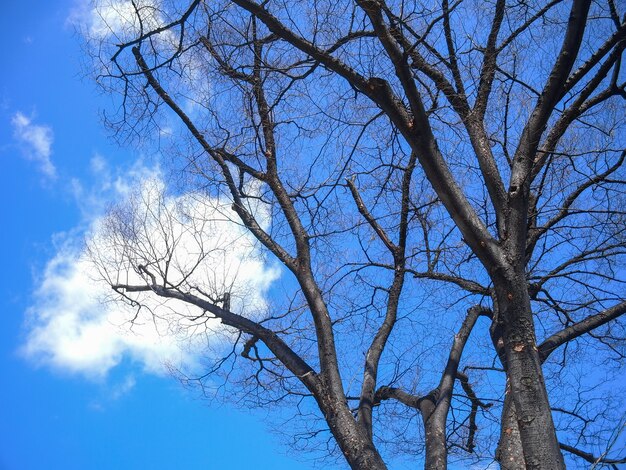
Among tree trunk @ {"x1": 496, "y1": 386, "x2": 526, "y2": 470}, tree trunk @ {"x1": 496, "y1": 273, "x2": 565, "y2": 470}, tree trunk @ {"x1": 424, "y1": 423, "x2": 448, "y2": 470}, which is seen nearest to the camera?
tree trunk @ {"x1": 496, "y1": 273, "x2": 565, "y2": 470}

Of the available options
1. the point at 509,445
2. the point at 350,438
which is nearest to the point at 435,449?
the point at 509,445

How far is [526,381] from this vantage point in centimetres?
343

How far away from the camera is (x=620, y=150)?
4.48 meters

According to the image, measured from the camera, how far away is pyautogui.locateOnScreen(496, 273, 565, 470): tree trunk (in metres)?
3.30

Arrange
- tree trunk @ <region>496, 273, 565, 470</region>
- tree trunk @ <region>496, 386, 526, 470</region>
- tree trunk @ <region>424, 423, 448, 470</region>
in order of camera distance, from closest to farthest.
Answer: tree trunk @ <region>496, 273, 565, 470</region>, tree trunk @ <region>496, 386, 526, 470</region>, tree trunk @ <region>424, 423, 448, 470</region>

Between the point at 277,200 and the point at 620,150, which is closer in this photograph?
the point at 620,150

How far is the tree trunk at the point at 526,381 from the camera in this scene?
3.30 meters

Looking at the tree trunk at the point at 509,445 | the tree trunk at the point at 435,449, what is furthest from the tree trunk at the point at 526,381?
the tree trunk at the point at 435,449

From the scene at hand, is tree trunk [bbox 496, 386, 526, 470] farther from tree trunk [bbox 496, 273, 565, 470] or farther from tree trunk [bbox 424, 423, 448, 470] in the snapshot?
tree trunk [bbox 496, 273, 565, 470]

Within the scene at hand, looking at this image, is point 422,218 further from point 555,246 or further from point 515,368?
point 515,368

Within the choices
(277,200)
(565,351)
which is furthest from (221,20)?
(565,351)

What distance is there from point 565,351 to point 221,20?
4.07m

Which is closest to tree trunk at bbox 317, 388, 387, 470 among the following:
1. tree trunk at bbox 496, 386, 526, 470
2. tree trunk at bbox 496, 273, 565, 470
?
tree trunk at bbox 496, 386, 526, 470

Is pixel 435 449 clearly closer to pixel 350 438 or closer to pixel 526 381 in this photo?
pixel 350 438
